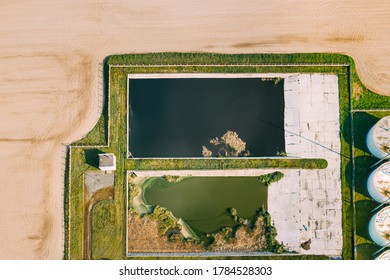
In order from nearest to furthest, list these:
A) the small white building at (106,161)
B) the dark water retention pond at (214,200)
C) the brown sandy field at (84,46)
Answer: the small white building at (106,161) < the dark water retention pond at (214,200) < the brown sandy field at (84,46)

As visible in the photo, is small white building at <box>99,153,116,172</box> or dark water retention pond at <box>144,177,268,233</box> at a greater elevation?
small white building at <box>99,153,116,172</box>

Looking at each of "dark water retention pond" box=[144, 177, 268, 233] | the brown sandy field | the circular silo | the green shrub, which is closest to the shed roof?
the brown sandy field

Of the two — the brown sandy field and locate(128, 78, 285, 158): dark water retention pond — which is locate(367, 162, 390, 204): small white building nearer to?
the brown sandy field

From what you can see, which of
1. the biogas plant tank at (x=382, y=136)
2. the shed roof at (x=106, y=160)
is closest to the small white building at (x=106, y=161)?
the shed roof at (x=106, y=160)

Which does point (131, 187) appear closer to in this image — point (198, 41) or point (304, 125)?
point (198, 41)

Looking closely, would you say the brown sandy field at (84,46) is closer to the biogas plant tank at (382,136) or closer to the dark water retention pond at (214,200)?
the biogas plant tank at (382,136)

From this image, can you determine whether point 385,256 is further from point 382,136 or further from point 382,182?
point 382,136
